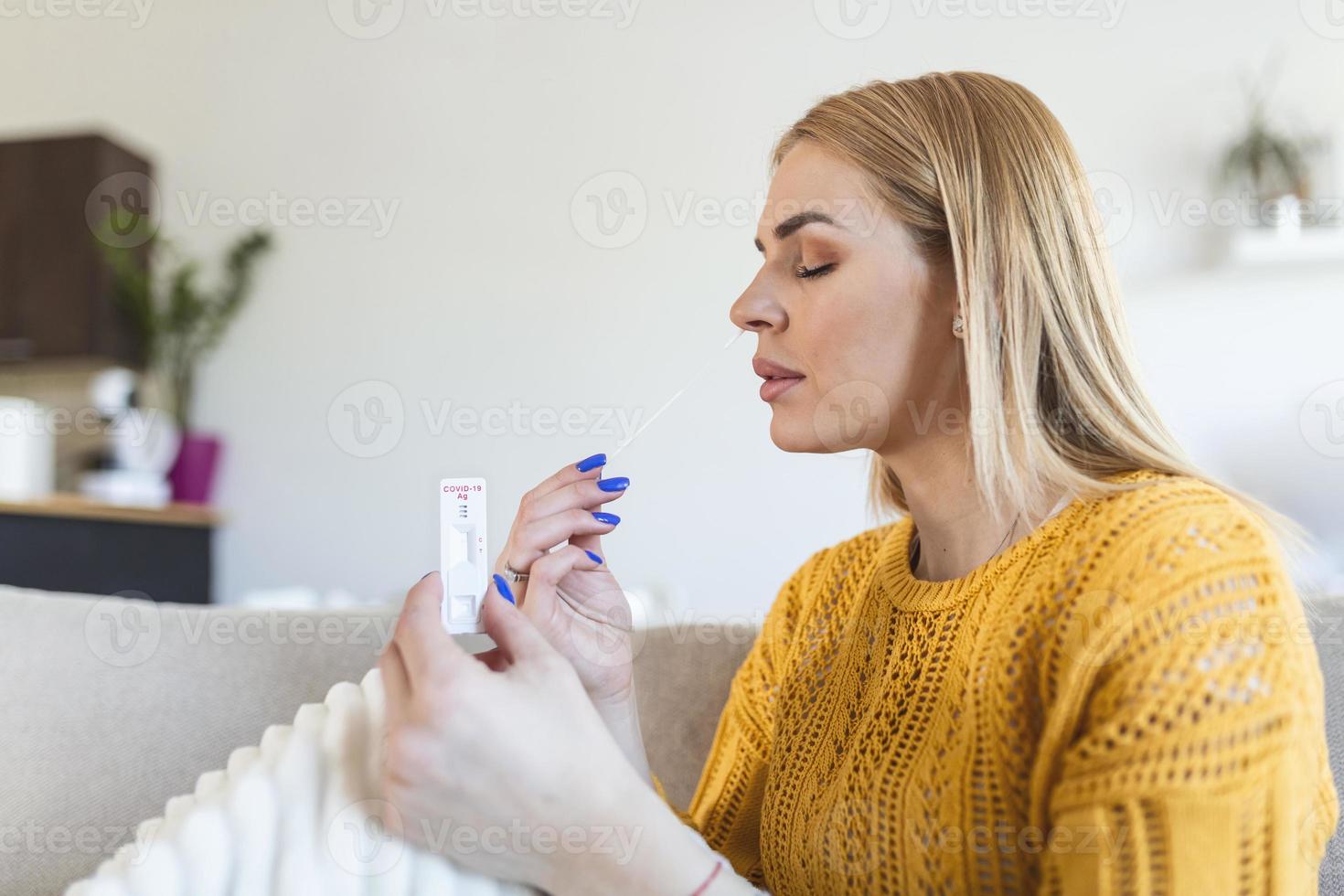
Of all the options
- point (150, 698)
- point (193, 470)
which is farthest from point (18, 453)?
point (150, 698)

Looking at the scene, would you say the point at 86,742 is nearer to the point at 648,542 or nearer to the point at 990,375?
the point at 990,375

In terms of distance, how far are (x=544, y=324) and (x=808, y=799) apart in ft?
8.78

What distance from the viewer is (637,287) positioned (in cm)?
345

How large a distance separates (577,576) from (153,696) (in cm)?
54

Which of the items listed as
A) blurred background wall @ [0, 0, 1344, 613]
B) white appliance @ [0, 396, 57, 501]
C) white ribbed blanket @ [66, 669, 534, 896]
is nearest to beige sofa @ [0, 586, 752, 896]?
white ribbed blanket @ [66, 669, 534, 896]

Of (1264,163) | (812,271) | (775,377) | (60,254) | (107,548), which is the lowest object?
(107,548)

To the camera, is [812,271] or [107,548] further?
[107,548]

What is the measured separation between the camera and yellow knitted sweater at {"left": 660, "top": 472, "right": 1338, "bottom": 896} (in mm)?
680

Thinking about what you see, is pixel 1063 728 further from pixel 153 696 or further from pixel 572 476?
pixel 153 696

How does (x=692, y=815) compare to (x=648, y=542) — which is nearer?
(x=692, y=815)

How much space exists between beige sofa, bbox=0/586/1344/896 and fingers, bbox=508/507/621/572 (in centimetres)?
31

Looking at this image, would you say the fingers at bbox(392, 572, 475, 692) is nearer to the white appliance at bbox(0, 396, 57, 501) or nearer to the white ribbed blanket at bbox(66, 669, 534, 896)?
the white ribbed blanket at bbox(66, 669, 534, 896)

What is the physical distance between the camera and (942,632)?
0.96 m

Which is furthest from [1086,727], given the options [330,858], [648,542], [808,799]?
[648,542]
